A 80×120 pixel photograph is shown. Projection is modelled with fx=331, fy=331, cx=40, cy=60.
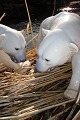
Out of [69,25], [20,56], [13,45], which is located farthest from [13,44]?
[69,25]

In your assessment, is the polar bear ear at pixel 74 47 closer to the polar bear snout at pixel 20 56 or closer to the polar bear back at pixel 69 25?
the polar bear back at pixel 69 25

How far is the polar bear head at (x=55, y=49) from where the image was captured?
2.13m

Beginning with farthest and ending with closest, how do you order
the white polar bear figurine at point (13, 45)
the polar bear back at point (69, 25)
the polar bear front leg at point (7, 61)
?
1. the white polar bear figurine at point (13, 45)
2. the polar bear front leg at point (7, 61)
3. the polar bear back at point (69, 25)

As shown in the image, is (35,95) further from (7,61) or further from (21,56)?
(21,56)

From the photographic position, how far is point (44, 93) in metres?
2.14

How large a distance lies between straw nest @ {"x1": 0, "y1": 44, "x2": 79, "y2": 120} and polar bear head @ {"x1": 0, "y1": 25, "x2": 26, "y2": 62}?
0.31 m

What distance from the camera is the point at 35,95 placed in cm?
210

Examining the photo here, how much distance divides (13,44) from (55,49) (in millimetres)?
644

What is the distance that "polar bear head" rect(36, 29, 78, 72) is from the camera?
6.98 feet

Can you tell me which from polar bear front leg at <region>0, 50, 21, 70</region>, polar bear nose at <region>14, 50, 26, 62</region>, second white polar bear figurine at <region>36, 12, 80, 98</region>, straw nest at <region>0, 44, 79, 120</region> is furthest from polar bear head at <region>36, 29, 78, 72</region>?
polar bear nose at <region>14, 50, 26, 62</region>

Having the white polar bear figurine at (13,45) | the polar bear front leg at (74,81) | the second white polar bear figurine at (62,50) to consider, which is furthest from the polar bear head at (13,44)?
the polar bear front leg at (74,81)

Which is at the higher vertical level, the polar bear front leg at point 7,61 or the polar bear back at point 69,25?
the polar bear back at point 69,25

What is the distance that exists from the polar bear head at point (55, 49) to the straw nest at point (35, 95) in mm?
138

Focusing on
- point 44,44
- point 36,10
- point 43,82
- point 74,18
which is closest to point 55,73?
point 43,82
